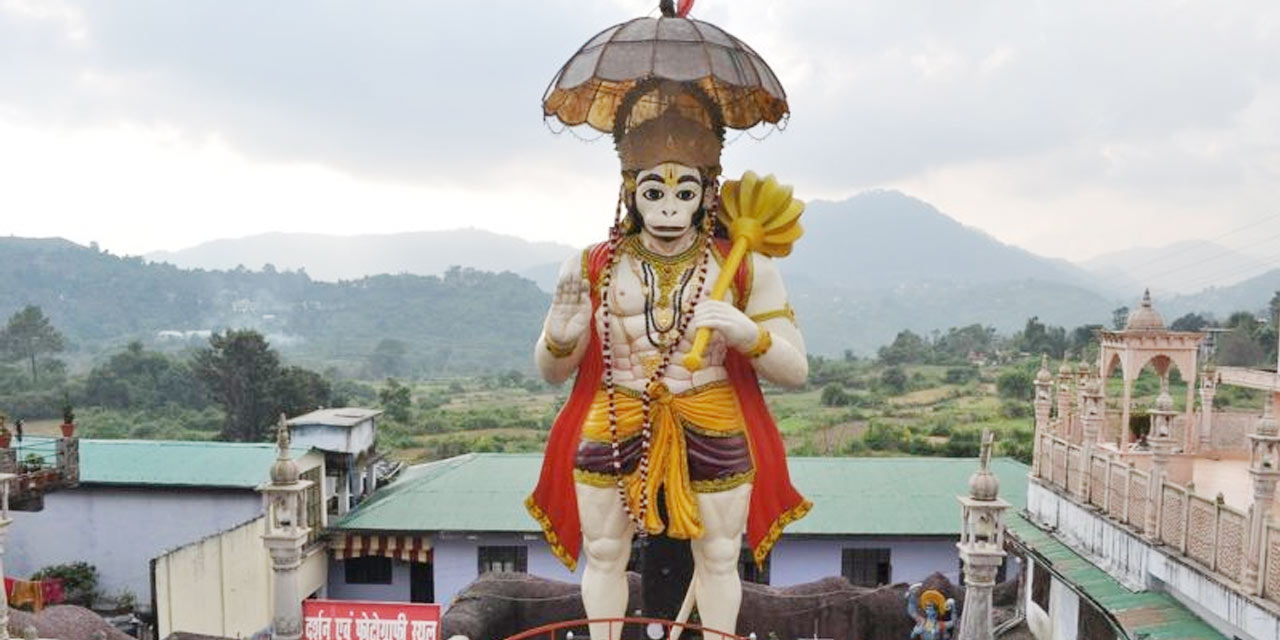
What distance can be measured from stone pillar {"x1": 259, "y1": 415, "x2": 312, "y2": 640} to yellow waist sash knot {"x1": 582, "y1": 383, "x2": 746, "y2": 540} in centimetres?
428

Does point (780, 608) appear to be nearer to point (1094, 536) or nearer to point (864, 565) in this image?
point (864, 565)

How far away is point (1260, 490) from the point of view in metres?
7.24

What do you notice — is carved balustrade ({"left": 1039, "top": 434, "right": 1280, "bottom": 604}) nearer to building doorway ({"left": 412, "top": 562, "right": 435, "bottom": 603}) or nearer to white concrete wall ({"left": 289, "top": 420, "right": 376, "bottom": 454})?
building doorway ({"left": 412, "top": 562, "right": 435, "bottom": 603})

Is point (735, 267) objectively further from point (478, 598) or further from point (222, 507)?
point (222, 507)

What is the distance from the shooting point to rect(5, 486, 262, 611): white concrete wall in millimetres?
15078

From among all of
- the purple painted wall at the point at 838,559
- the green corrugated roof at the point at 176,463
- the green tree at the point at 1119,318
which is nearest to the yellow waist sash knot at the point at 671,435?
the purple painted wall at the point at 838,559

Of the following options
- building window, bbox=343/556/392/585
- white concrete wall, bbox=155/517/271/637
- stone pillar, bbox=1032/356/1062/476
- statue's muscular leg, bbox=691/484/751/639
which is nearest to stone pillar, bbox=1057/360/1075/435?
stone pillar, bbox=1032/356/1062/476

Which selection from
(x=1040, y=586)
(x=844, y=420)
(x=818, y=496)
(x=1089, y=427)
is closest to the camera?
(x=1089, y=427)

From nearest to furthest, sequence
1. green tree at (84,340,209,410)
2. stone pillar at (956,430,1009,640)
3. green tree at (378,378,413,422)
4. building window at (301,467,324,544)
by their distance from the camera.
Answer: stone pillar at (956,430,1009,640) → building window at (301,467,324,544) → green tree at (378,378,413,422) → green tree at (84,340,209,410)

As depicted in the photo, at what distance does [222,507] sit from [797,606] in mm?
9142

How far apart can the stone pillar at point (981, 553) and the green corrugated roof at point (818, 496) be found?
698 cm

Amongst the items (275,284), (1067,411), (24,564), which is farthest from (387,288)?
(1067,411)

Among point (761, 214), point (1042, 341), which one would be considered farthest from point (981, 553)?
point (1042, 341)

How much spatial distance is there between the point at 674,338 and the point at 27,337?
2227 inches
